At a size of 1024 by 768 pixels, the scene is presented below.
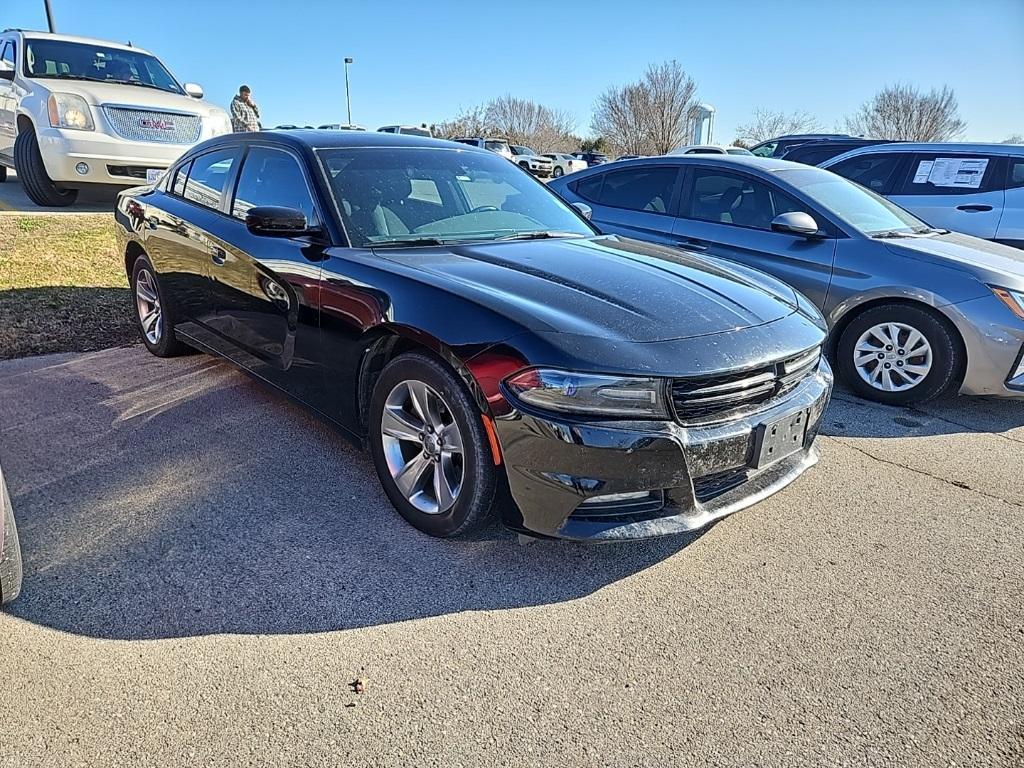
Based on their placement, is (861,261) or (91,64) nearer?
(861,261)

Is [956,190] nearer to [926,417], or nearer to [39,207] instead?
[926,417]

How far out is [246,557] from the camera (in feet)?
8.84

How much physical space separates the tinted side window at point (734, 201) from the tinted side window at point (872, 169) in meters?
3.02

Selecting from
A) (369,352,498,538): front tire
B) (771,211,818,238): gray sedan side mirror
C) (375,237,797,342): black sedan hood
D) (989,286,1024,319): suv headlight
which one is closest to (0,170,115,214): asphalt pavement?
(375,237,797,342): black sedan hood

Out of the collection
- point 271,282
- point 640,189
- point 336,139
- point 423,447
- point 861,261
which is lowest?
point 423,447

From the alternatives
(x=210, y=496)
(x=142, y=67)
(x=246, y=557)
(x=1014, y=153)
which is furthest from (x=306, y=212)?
(x=142, y=67)

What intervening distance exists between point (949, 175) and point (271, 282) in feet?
23.3

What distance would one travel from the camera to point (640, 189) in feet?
19.3

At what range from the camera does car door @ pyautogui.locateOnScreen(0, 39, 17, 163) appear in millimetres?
8633

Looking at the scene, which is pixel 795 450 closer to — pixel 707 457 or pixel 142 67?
pixel 707 457

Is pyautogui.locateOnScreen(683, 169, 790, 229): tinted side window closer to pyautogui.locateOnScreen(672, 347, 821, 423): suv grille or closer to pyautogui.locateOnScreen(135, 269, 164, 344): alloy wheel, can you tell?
pyautogui.locateOnScreen(672, 347, 821, 423): suv grille

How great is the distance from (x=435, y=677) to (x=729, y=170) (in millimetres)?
4576

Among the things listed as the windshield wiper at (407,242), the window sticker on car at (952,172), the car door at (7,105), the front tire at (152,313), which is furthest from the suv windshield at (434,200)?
the car door at (7,105)

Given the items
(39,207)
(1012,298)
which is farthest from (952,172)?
(39,207)
